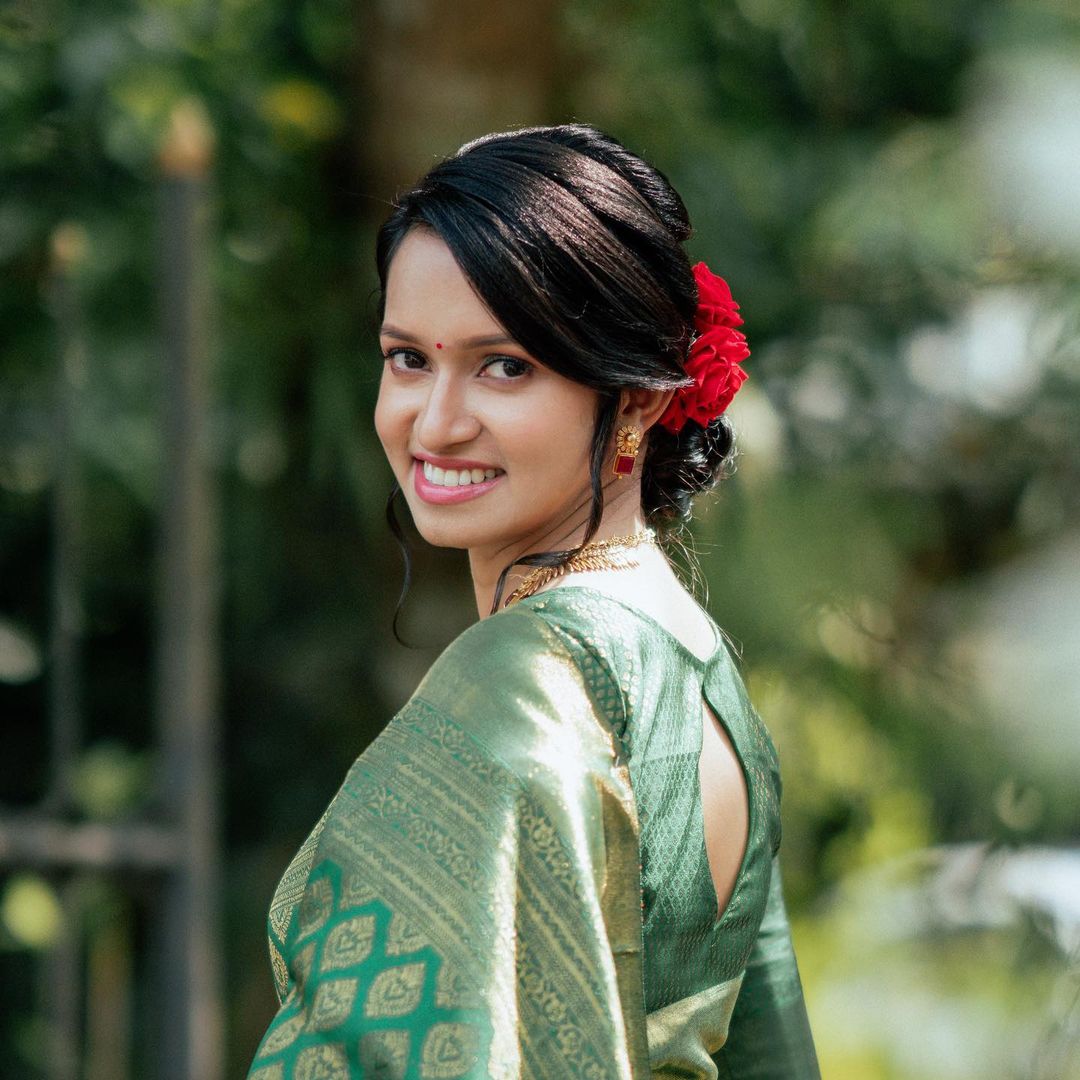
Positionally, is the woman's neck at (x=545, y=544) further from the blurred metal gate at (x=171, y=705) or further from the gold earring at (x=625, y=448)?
the blurred metal gate at (x=171, y=705)

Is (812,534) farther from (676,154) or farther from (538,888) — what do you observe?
(538,888)

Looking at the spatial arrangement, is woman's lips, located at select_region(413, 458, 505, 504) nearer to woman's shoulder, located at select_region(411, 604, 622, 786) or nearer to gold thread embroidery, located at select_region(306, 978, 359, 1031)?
woman's shoulder, located at select_region(411, 604, 622, 786)

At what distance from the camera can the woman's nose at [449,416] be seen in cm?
124

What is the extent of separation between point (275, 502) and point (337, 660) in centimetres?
35

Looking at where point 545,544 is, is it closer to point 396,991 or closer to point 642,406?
point 642,406

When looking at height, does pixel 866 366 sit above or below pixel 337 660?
above

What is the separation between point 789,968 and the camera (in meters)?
1.46

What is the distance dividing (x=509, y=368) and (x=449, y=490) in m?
0.10

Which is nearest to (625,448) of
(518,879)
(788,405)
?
(518,879)

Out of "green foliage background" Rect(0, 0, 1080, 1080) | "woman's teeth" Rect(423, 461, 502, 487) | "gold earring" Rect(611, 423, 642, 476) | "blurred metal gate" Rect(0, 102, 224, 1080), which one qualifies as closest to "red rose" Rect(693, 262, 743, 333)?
"gold earring" Rect(611, 423, 642, 476)

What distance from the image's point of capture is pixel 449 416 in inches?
48.9

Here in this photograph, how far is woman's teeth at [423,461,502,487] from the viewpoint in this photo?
126 cm

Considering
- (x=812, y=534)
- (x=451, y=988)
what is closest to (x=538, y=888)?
(x=451, y=988)

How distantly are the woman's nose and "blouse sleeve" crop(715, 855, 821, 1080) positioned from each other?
1.45ft
